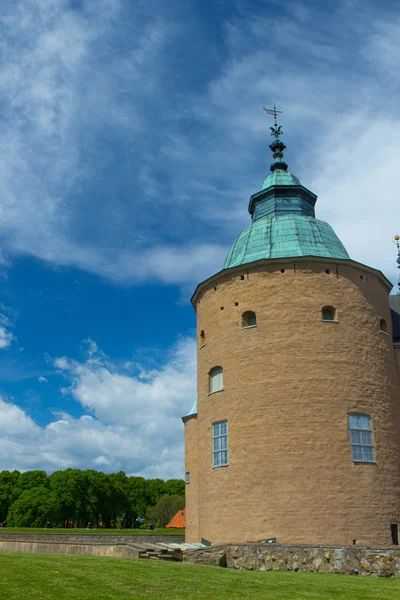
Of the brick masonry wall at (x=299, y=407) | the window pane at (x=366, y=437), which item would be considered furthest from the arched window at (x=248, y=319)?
the window pane at (x=366, y=437)

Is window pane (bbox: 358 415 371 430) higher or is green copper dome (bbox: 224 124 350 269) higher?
green copper dome (bbox: 224 124 350 269)

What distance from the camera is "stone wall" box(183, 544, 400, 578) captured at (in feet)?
47.2

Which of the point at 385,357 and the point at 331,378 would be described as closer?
the point at 331,378

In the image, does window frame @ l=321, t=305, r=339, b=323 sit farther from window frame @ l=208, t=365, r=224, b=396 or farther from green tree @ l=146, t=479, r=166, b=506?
green tree @ l=146, t=479, r=166, b=506

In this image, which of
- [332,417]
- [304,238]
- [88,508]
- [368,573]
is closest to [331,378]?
[332,417]

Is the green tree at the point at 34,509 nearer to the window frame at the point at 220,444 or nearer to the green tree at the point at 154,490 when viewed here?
the green tree at the point at 154,490

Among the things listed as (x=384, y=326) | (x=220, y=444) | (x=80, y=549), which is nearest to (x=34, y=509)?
(x=220, y=444)

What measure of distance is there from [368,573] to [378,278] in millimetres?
13888

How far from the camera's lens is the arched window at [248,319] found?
78.8ft

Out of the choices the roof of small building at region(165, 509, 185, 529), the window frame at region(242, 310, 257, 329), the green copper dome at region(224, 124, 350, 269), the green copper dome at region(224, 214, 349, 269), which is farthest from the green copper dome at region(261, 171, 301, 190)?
the roof of small building at region(165, 509, 185, 529)

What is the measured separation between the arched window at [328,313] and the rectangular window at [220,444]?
5.84 metres

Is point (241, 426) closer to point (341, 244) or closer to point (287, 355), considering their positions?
point (287, 355)

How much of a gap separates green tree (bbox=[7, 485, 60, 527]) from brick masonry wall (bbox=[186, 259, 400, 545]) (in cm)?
4063

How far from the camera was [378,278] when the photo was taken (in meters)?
25.4
